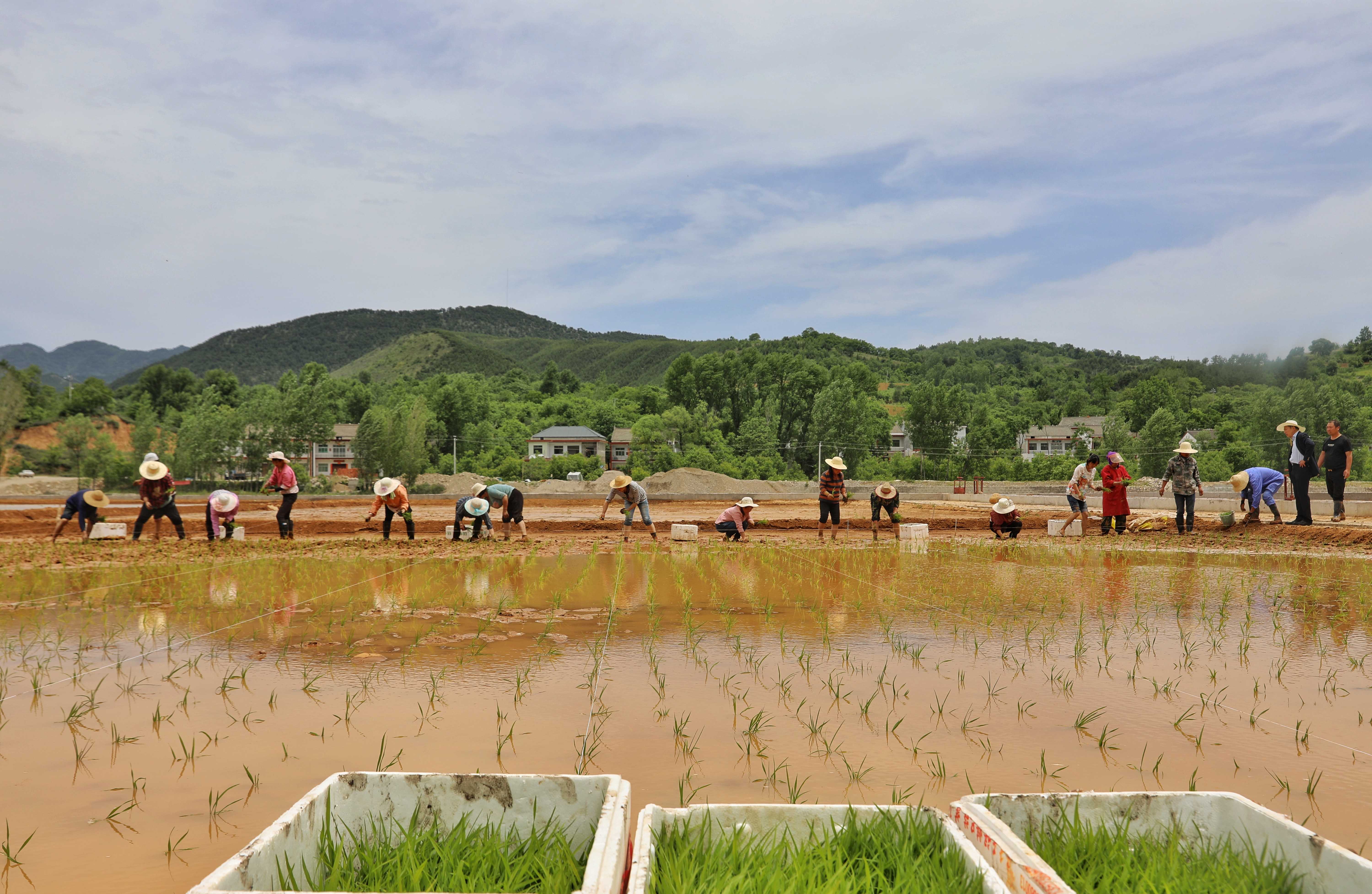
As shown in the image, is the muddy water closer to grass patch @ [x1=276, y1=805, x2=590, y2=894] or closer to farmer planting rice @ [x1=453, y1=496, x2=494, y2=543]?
grass patch @ [x1=276, y1=805, x2=590, y2=894]

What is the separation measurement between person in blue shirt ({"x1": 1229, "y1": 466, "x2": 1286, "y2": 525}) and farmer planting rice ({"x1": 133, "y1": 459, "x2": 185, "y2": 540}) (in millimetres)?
17660

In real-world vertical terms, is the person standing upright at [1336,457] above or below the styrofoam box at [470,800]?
above

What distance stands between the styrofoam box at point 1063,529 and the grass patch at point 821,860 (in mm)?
13619

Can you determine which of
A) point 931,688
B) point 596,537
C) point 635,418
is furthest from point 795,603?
point 635,418

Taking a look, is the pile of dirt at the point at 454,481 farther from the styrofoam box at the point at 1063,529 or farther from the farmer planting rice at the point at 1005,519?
the farmer planting rice at the point at 1005,519

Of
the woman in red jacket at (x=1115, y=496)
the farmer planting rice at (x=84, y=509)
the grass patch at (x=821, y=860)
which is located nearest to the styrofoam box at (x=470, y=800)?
the grass patch at (x=821, y=860)

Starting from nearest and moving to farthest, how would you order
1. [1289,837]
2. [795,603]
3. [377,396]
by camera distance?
[1289,837]
[795,603]
[377,396]

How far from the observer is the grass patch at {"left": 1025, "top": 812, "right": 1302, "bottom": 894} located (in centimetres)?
221

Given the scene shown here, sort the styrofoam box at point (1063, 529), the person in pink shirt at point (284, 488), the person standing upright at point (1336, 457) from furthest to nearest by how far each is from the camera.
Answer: the styrofoam box at point (1063, 529)
the person in pink shirt at point (284, 488)
the person standing upright at point (1336, 457)

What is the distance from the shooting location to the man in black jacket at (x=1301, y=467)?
43.4ft

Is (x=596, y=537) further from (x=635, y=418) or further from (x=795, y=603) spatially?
(x=635, y=418)

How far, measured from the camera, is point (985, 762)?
11.4 ft

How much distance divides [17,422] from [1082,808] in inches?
3532

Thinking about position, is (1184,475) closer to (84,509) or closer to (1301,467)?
(1301,467)
